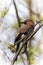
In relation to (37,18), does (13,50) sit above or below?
below

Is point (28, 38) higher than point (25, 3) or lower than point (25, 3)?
lower

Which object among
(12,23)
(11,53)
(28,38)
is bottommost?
(11,53)

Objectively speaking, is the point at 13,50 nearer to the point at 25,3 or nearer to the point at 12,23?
the point at 12,23

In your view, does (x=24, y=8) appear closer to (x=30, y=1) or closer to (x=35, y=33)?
(x=30, y=1)

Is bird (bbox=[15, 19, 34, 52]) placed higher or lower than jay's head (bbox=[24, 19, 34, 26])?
lower

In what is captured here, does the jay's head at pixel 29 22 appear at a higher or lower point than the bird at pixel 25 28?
higher

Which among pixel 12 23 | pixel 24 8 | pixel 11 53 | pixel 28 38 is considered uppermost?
pixel 24 8

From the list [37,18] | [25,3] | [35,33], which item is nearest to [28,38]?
[35,33]

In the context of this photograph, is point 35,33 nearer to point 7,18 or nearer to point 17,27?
point 17,27

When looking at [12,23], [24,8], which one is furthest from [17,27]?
[24,8]
